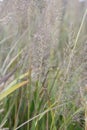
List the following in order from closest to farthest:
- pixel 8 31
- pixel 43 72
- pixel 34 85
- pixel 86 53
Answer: pixel 86 53
pixel 43 72
pixel 34 85
pixel 8 31

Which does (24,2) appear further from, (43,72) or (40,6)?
(43,72)

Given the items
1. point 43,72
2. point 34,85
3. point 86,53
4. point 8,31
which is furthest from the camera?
point 8,31

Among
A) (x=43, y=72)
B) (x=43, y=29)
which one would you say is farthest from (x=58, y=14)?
(x=43, y=72)

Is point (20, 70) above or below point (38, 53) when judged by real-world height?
below

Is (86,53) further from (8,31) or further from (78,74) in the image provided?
(8,31)

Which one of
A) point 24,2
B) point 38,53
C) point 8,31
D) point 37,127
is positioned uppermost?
point 24,2

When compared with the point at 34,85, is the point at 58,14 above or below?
above

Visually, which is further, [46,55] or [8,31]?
[8,31]

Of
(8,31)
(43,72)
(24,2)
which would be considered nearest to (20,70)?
(43,72)

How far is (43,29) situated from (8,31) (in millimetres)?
1111

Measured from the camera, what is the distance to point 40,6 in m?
1.36

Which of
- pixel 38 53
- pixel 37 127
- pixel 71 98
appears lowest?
pixel 37 127

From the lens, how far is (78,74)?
134 cm

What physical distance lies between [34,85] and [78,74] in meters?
0.26
